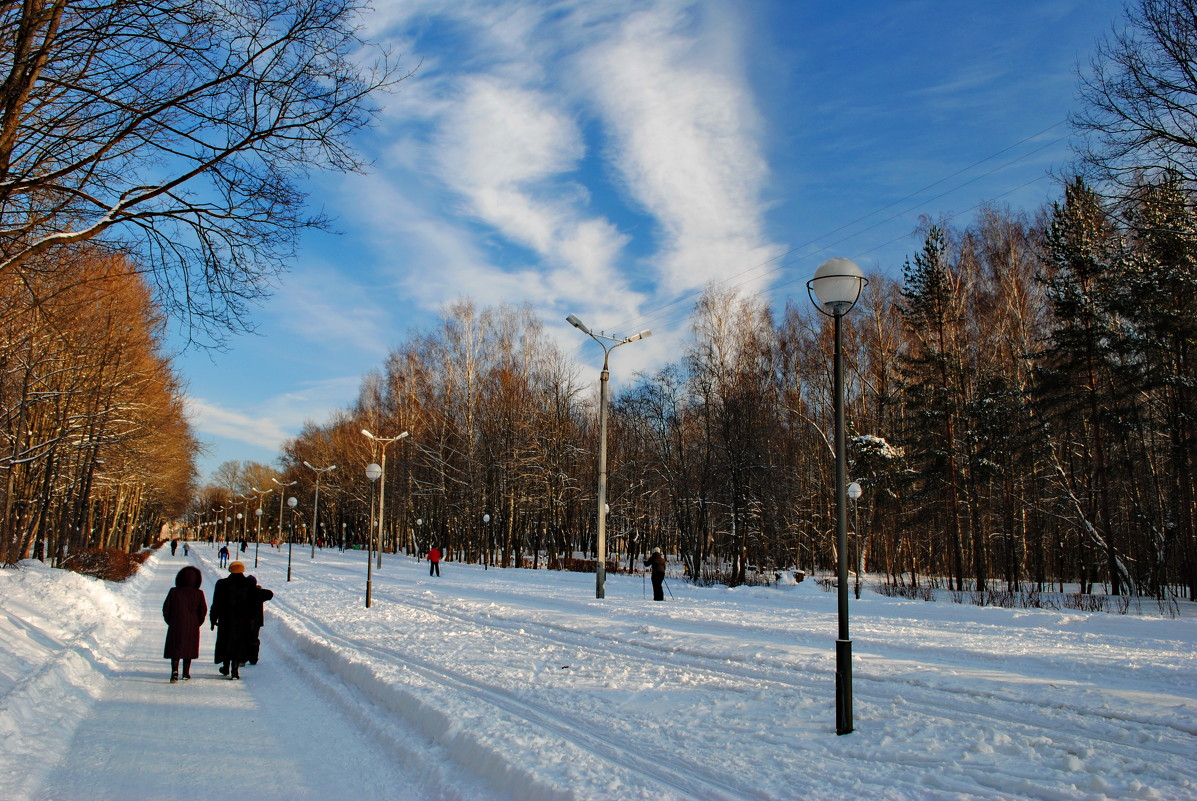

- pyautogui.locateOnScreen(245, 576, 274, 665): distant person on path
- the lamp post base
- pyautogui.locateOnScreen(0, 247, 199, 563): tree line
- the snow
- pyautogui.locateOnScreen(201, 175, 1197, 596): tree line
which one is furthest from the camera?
pyautogui.locateOnScreen(201, 175, 1197, 596): tree line

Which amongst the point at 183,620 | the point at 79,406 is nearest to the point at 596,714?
the point at 183,620

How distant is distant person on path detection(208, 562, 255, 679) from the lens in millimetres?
9594

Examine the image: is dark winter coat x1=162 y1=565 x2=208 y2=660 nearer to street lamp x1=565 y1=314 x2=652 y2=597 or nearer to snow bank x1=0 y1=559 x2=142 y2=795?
snow bank x1=0 y1=559 x2=142 y2=795

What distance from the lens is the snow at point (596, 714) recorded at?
5078mm

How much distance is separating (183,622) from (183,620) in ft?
0.10

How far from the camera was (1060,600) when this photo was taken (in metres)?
23.0

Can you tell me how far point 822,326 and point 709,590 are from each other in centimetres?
1948

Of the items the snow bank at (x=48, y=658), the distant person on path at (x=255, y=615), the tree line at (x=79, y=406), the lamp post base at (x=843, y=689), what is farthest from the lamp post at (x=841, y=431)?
the tree line at (x=79, y=406)

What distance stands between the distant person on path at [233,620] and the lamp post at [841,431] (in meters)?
7.58

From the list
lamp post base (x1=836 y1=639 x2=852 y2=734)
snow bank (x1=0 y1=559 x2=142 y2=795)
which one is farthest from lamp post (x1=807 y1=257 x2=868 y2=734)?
snow bank (x1=0 y1=559 x2=142 y2=795)

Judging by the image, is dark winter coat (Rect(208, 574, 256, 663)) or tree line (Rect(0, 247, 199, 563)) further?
tree line (Rect(0, 247, 199, 563))

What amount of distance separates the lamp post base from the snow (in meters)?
0.11

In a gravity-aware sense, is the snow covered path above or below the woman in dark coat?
below

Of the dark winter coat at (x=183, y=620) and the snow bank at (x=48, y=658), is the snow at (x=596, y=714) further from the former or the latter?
the dark winter coat at (x=183, y=620)
